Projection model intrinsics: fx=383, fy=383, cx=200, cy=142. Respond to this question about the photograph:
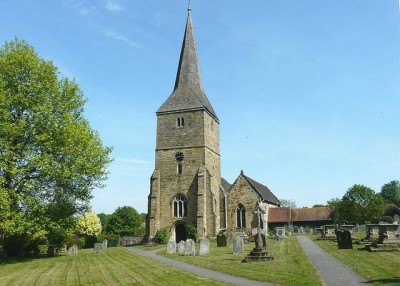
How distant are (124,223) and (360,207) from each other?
139 feet

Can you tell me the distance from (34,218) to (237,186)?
2494 cm

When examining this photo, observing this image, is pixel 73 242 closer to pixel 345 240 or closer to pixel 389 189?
pixel 345 240

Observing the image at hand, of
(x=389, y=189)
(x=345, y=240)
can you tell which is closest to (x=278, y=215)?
(x=345, y=240)

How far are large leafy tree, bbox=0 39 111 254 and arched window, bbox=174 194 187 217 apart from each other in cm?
1540

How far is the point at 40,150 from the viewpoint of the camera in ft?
76.4

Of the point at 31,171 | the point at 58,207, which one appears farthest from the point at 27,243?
the point at 31,171

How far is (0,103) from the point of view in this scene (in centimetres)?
2183

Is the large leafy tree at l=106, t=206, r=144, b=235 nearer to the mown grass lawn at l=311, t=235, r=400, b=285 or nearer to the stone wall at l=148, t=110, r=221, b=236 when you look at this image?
the stone wall at l=148, t=110, r=221, b=236

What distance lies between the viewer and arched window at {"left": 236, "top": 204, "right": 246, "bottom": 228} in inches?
1638

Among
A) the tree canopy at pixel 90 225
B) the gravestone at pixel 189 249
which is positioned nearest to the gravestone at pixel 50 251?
the gravestone at pixel 189 249

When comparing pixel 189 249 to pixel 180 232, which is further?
pixel 180 232

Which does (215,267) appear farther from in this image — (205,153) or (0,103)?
(205,153)

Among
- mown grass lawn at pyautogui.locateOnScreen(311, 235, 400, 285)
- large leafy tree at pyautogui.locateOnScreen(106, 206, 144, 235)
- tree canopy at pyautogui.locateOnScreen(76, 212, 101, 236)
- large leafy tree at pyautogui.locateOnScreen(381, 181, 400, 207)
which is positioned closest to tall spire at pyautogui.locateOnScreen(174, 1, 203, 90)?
mown grass lawn at pyautogui.locateOnScreen(311, 235, 400, 285)

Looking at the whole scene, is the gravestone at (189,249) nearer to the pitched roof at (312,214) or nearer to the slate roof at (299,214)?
the slate roof at (299,214)
